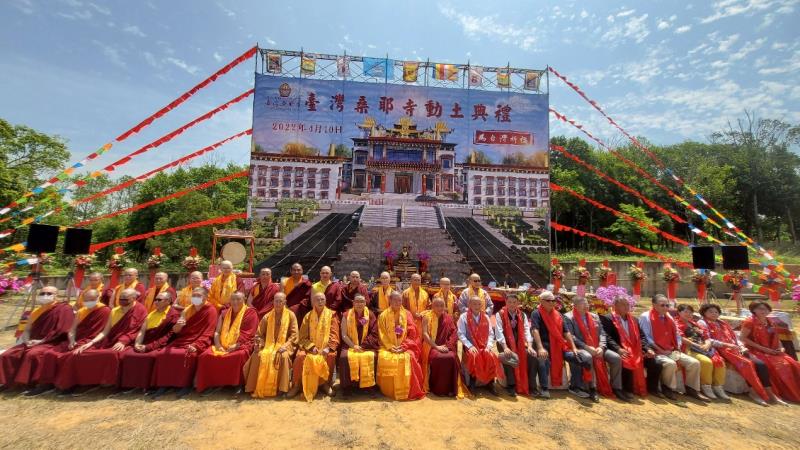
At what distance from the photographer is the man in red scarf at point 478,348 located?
465cm

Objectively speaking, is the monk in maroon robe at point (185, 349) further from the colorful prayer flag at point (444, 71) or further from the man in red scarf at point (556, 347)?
the colorful prayer flag at point (444, 71)

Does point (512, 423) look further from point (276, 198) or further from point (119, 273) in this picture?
point (119, 273)

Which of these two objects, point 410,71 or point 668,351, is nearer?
point 668,351

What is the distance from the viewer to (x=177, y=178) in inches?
994

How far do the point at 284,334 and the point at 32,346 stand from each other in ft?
9.68

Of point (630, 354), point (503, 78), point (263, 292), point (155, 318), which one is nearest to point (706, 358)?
point (630, 354)

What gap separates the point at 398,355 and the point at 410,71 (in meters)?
9.74

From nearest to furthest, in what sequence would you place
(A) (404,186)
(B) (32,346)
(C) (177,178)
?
(B) (32,346)
(A) (404,186)
(C) (177,178)

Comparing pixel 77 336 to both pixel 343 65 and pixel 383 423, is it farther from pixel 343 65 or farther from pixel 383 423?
pixel 343 65

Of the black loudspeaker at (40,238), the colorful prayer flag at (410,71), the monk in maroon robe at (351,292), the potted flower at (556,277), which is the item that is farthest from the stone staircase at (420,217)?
the black loudspeaker at (40,238)

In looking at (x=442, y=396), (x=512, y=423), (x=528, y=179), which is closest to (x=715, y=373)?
(x=512, y=423)

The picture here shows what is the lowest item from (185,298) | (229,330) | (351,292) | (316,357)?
(316,357)

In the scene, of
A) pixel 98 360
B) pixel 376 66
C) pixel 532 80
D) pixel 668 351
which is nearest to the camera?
pixel 98 360

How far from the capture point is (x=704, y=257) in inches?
294
